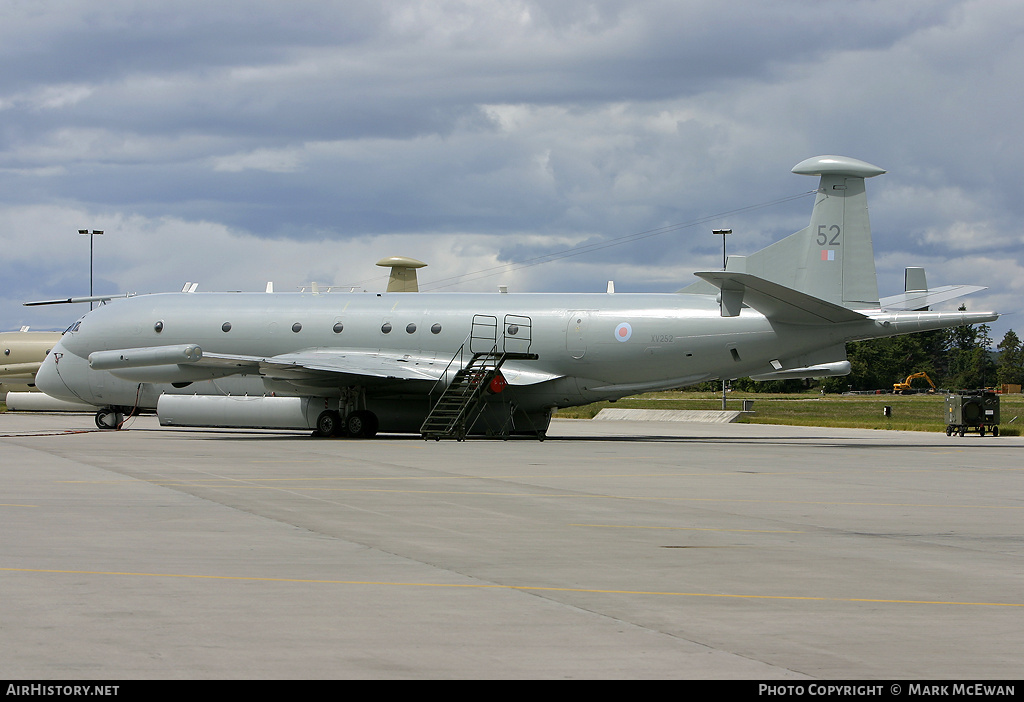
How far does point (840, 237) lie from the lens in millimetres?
27516

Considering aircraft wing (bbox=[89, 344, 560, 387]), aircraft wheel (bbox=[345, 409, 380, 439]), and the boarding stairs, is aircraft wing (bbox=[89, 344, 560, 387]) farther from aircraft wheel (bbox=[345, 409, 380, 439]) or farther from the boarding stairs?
aircraft wheel (bbox=[345, 409, 380, 439])

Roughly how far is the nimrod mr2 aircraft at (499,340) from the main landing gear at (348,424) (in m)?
0.04

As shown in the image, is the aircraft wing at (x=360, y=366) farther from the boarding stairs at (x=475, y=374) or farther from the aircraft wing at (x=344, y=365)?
the boarding stairs at (x=475, y=374)

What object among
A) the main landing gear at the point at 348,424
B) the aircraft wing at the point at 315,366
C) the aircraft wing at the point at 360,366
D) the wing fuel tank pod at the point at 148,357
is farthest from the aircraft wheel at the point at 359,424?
the wing fuel tank pod at the point at 148,357

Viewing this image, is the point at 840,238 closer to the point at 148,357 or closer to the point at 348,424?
the point at 348,424

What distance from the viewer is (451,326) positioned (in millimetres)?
30719

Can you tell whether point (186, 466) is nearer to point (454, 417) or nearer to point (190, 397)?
point (454, 417)

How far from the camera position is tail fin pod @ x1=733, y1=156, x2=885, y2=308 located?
1079 inches

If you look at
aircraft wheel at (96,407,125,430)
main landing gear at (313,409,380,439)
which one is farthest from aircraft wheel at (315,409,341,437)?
aircraft wheel at (96,407,125,430)

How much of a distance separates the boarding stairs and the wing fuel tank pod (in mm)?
6527

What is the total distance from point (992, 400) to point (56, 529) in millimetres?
31659

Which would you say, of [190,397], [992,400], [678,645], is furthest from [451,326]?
[678,645]

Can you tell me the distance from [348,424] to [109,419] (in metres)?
10.1

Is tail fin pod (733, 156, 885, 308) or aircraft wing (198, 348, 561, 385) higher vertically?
tail fin pod (733, 156, 885, 308)
